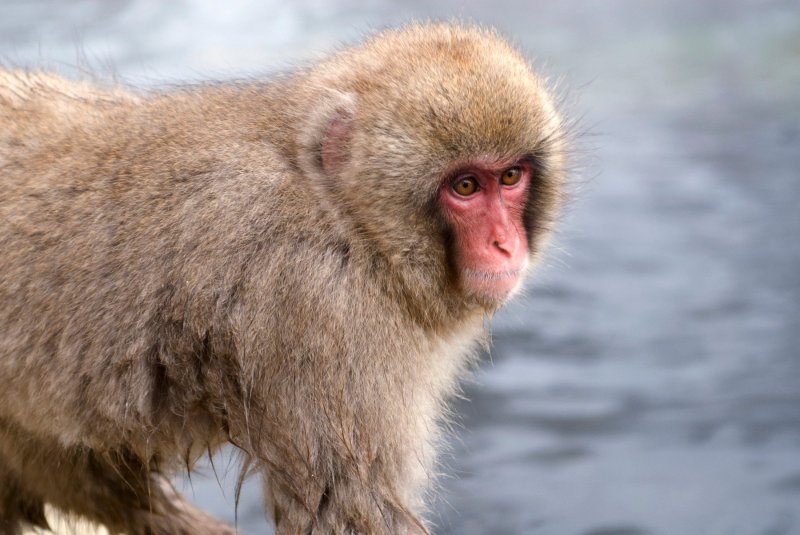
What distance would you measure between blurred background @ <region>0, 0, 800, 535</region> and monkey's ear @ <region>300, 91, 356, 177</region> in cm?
192

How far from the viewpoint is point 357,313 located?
11.5 feet

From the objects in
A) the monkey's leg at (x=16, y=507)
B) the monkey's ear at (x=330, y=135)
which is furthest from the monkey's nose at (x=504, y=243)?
the monkey's leg at (x=16, y=507)

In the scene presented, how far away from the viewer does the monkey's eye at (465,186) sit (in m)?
3.63

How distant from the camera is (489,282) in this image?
12.0 ft

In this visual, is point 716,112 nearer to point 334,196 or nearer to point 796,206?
point 796,206

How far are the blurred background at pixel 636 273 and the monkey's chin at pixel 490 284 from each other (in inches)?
74.1

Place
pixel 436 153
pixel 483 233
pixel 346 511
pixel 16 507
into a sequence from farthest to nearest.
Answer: pixel 16 507 → pixel 483 233 → pixel 436 153 → pixel 346 511

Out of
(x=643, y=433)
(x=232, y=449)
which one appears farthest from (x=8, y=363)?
(x=643, y=433)

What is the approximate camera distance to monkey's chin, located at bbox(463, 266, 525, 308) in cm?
365

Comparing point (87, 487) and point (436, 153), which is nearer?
point (436, 153)

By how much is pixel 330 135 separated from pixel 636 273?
7761 mm

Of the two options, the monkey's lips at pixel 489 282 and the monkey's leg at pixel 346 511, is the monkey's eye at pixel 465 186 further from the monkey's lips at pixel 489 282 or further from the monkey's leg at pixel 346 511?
the monkey's leg at pixel 346 511

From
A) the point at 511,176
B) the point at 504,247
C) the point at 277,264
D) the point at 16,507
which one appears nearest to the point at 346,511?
the point at 277,264

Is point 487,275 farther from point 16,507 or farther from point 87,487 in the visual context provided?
point 16,507
